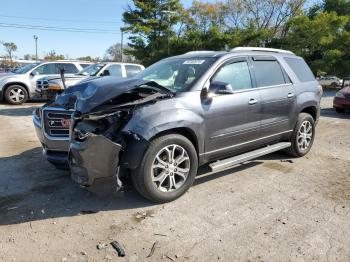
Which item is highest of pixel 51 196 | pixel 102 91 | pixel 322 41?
pixel 322 41

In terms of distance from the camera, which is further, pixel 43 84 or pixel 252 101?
pixel 43 84

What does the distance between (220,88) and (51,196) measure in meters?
2.51

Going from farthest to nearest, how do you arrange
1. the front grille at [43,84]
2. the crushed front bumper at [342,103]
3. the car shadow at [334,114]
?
1. the crushed front bumper at [342,103]
2. the car shadow at [334,114]
3. the front grille at [43,84]

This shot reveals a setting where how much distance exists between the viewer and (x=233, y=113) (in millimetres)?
4695

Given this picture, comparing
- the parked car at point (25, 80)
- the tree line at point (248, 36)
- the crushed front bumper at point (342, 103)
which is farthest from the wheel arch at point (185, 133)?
the tree line at point (248, 36)

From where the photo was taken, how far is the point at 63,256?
3.14m

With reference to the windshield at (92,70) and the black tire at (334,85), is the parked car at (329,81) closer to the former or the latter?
the black tire at (334,85)

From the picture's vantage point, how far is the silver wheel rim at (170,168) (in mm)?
4090

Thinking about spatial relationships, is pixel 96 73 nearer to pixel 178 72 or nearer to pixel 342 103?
pixel 178 72

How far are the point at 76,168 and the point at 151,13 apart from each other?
86.7 ft

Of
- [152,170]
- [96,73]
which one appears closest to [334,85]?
[96,73]

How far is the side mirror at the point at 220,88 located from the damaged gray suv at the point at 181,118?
0.04 ft

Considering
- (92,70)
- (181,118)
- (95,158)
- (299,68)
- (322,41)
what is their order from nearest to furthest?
(95,158) < (181,118) < (299,68) < (92,70) < (322,41)

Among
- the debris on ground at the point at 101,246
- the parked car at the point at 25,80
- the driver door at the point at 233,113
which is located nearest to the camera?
the debris on ground at the point at 101,246
